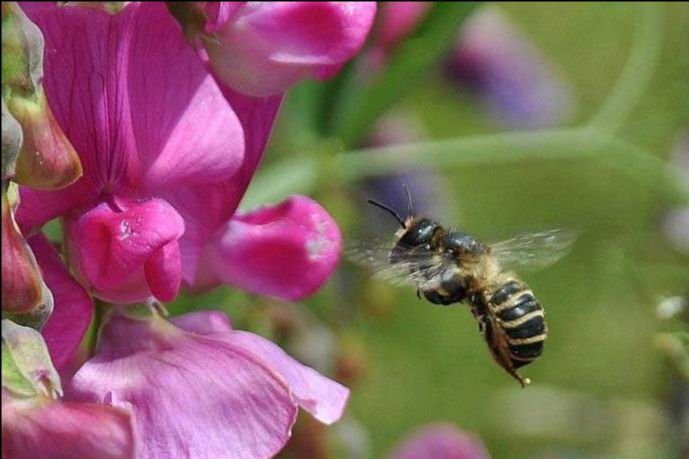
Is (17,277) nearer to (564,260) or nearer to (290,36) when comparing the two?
(290,36)

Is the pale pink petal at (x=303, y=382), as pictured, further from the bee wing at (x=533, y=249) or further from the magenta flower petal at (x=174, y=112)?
the bee wing at (x=533, y=249)

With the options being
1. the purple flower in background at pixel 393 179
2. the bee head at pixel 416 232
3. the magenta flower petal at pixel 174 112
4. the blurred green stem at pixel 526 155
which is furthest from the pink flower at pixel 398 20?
the magenta flower petal at pixel 174 112

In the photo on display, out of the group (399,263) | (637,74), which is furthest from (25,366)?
(637,74)

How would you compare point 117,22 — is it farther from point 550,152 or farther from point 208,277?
point 550,152

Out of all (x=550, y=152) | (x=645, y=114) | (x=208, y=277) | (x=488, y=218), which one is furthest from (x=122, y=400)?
(x=488, y=218)

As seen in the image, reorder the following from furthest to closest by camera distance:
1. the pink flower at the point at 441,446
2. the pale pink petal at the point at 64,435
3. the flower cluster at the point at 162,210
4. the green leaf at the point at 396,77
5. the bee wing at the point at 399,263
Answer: the pink flower at the point at 441,446, the green leaf at the point at 396,77, the bee wing at the point at 399,263, the flower cluster at the point at 162,210, the pale pink petal at the point at 64,435

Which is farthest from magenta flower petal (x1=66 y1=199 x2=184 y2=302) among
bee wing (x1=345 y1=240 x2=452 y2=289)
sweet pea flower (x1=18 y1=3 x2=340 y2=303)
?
bee wing (x1=345 y1=240 x2=452 y2=289)
